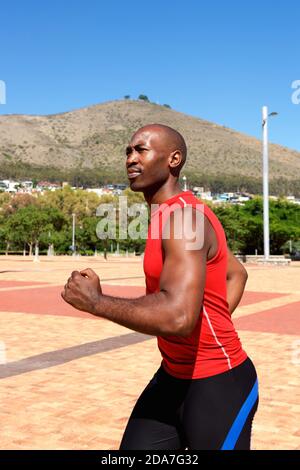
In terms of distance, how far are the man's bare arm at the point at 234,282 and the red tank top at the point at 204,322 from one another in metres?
0.36

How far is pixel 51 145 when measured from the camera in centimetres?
19200

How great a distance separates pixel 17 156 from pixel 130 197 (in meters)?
115

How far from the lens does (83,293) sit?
1.93m

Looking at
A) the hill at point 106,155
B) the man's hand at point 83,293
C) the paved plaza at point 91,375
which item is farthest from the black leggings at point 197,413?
the hill at point 106,155

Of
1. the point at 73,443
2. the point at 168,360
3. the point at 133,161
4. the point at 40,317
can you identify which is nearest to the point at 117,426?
the point at 73,443

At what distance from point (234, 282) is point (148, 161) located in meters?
0.69

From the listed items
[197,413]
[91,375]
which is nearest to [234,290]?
[197,413]

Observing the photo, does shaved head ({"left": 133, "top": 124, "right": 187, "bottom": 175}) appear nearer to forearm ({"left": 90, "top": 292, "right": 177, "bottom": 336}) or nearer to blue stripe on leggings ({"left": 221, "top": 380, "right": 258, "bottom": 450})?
forearm ({"left": 90, "top": 292, "right": 177, "bottom": 336})

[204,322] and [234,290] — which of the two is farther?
[234,290]

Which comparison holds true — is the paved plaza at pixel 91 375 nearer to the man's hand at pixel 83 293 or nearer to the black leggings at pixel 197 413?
the black leggings at pixel 197 413

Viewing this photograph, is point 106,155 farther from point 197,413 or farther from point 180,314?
point 180,314

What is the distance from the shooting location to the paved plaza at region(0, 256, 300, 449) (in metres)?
4.49

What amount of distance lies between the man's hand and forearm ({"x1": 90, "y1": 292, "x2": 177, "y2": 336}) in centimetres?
2

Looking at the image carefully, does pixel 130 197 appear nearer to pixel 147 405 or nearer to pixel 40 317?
pixel 40 317
